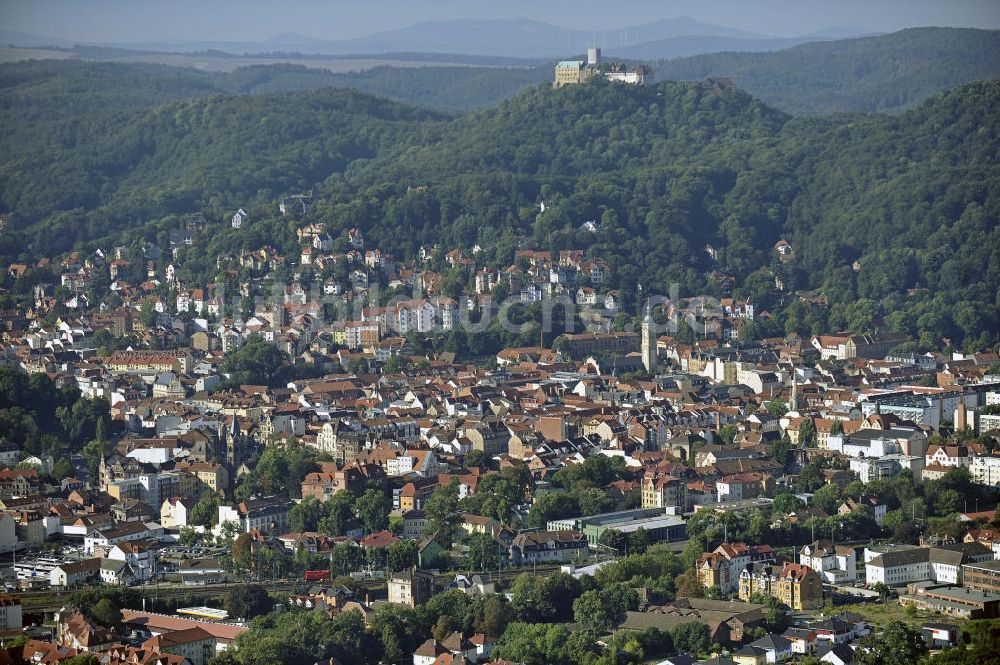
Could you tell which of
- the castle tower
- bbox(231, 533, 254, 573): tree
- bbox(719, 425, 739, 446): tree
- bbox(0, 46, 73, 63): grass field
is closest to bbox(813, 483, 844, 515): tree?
bbox(719, 425, 739, 446): tree

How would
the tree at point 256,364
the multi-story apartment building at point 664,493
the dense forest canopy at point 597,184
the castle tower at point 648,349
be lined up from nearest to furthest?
the multi-story apartment building at point 664,493
the tree at point 256,364
the castle tower at point 648,349
the dense forest canopy at point 597,184

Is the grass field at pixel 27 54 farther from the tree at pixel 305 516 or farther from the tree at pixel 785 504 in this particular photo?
the tree at pixel 785 504

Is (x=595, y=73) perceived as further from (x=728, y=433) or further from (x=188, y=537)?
(x=188, y=537)

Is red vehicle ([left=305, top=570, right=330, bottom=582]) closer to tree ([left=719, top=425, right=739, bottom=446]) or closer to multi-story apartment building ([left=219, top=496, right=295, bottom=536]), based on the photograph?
multi-story apartment building ([left=219, top=496, right=295, bottom=536])

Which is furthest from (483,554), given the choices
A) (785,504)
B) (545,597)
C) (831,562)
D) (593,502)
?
(785,504)

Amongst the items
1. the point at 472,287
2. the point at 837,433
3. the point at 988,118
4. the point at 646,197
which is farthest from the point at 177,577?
the point at 988,118

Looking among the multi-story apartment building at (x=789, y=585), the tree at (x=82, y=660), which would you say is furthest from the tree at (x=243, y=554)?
the multi-story apartment building at (x=789, y=585)
